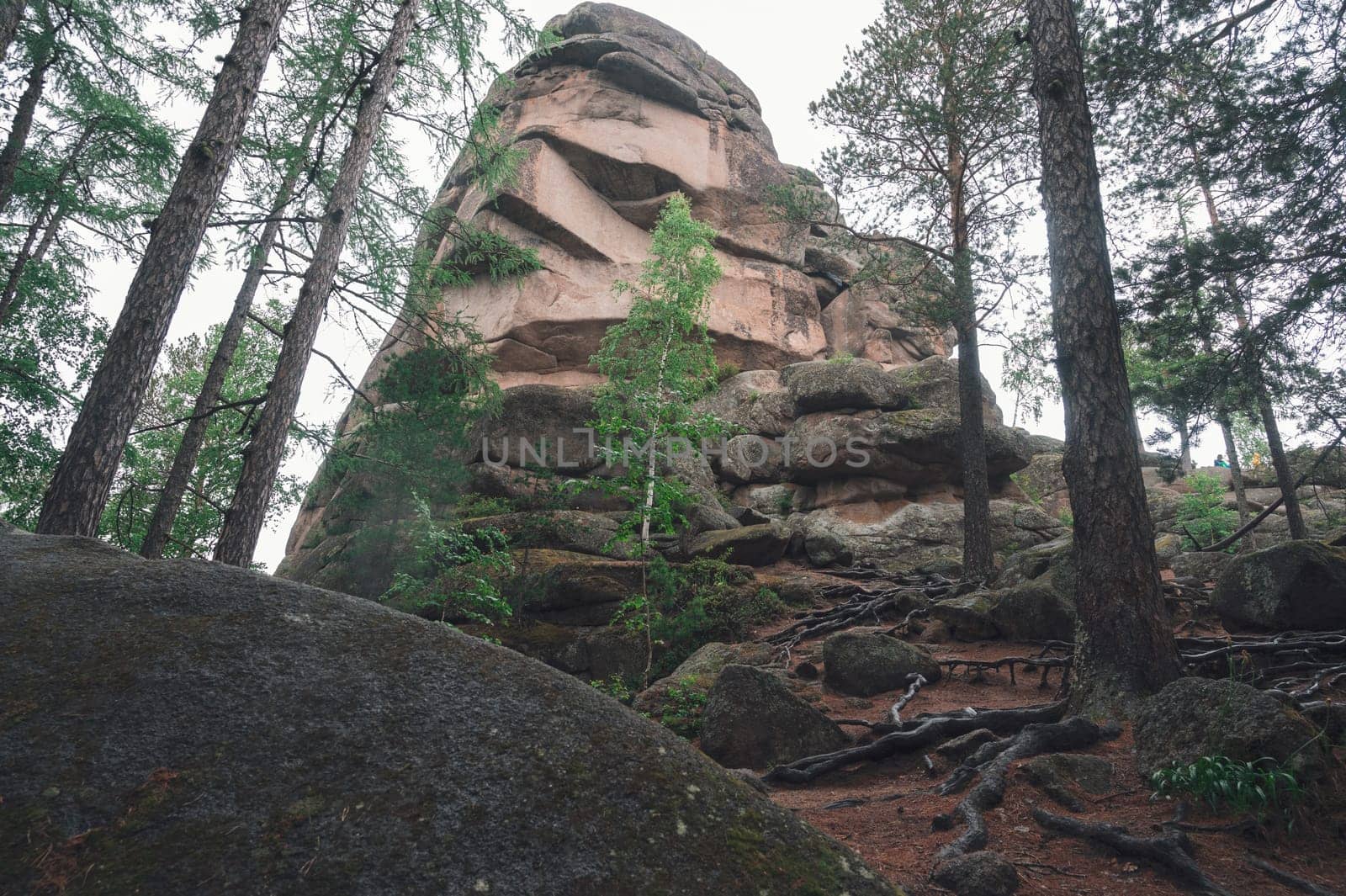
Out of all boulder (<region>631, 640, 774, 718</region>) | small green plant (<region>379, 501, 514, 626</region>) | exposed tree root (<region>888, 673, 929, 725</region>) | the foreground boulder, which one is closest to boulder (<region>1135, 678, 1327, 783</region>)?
exposed tree root (<region>888, 673, 929, 725</region>)

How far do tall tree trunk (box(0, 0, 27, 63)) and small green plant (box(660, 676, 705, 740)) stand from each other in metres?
12.2

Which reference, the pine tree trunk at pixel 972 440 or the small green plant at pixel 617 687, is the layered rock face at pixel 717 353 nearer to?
A: the small green plant at pixel 617 687

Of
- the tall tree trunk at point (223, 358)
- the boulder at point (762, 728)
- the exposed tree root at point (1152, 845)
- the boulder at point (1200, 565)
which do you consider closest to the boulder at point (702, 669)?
the boulder at point (762, 728)

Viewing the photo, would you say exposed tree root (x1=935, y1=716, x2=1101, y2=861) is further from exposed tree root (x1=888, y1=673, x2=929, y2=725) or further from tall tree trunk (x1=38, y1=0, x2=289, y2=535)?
tall tree trunk (x1=38, y1=0, x2=289, y2=535)

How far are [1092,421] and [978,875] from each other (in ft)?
13.0

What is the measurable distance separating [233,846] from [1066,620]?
840cm

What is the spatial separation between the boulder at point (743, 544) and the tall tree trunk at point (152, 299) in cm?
951

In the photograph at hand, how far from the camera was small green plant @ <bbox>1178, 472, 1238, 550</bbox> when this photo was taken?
51.3ft

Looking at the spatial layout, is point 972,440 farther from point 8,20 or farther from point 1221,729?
point 8,20

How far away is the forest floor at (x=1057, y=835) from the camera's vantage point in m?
2.96

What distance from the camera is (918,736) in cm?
515

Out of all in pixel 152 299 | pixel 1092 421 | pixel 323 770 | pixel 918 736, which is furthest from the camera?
pixel 152 299

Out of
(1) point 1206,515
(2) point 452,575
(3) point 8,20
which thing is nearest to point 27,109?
(3) point 8,20

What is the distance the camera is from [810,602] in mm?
12359
